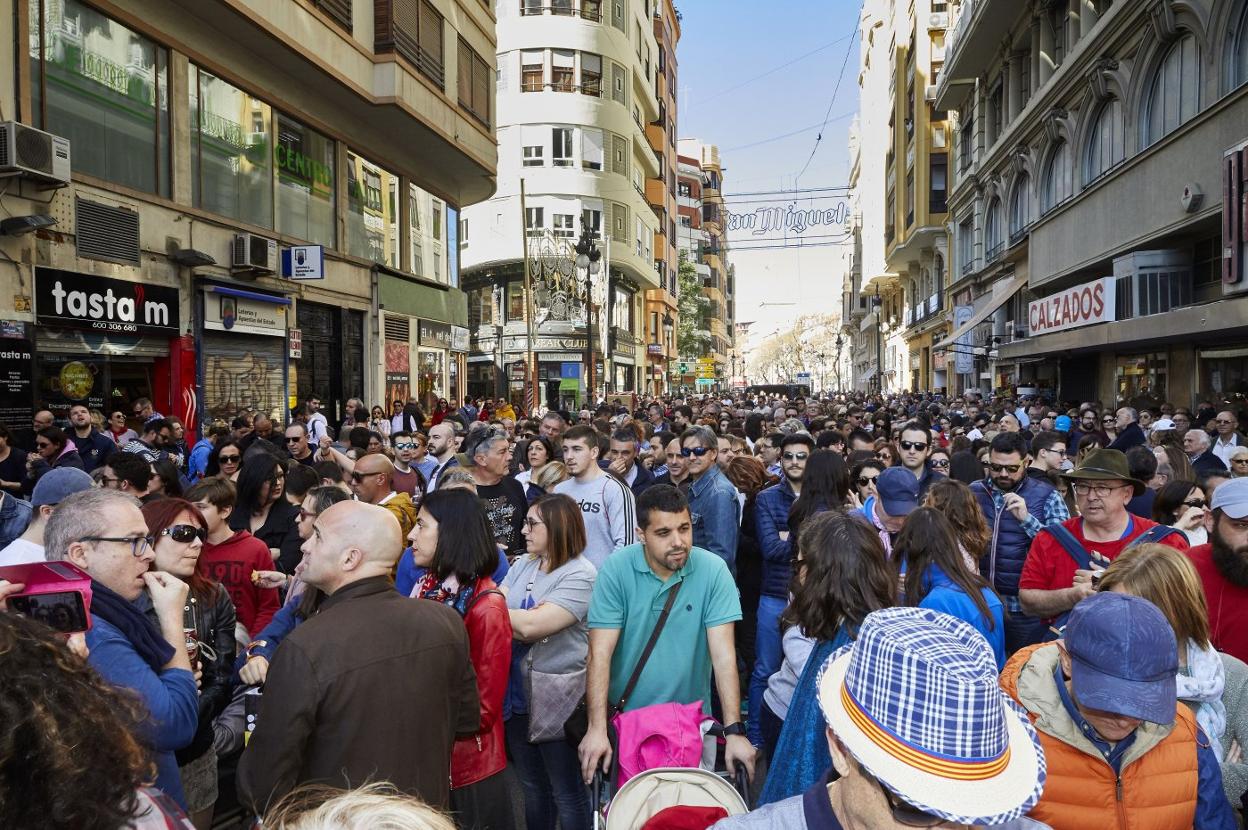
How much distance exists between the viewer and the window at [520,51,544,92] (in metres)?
42.6

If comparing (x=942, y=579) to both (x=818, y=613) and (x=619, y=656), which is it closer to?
(x=818, y=613)

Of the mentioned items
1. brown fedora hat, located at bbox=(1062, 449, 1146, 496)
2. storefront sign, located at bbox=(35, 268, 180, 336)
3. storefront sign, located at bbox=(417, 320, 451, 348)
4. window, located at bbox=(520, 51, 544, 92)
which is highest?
window, located at bbox=(520, 51, 544, 92)

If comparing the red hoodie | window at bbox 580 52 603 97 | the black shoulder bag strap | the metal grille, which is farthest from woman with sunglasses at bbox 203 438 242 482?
window at bbox 580 52 603 97

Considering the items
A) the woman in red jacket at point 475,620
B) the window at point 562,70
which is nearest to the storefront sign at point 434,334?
the window at point 562,70

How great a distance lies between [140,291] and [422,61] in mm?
10695

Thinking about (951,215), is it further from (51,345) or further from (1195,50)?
(51,345)

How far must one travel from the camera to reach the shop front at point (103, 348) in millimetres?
12094

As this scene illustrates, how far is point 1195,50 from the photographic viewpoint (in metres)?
16.6

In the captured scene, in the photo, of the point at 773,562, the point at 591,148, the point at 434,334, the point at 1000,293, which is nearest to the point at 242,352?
the point at 434,334

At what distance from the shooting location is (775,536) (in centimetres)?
588

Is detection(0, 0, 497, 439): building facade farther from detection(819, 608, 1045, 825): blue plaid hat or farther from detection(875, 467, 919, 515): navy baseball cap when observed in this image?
detection(819, 608, 1045, 825): blue plaid hat

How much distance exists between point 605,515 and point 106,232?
10.8 m

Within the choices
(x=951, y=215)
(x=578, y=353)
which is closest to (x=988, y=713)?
(x=578, y=353)

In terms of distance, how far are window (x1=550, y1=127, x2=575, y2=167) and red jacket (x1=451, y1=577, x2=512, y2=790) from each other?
1644 inches
